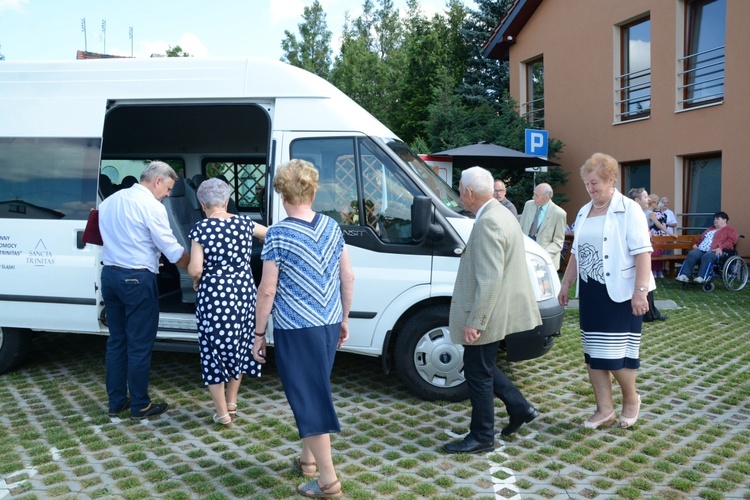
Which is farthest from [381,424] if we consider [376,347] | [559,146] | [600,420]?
[559,146]

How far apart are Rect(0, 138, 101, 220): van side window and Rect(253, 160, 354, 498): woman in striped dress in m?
3.02

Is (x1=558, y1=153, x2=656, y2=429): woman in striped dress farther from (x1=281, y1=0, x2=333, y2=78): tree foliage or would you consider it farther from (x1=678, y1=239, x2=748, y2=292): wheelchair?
(x1=281, y1=0, x2=333, y2=78): tree foliage

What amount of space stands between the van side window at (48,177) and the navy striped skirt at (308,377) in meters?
3.14

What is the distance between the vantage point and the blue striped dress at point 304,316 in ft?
11.8

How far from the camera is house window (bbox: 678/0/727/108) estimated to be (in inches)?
563

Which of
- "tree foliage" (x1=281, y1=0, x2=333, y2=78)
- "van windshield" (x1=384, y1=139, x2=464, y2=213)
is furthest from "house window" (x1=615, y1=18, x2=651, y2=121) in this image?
"tree foliage" (x1=281, y1=0, x2=333, y2=78)

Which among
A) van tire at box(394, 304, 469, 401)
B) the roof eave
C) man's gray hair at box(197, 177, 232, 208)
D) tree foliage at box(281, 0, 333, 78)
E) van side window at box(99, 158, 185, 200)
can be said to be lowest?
van tire at box(394, 304, 469, 401)

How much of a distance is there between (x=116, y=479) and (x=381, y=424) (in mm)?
1877

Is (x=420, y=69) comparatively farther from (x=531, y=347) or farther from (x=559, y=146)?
(x=531, y=347)

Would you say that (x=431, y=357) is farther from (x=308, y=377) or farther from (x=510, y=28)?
(x=510, y=28)

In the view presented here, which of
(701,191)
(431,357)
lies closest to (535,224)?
(431,357)

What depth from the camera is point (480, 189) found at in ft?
13.9

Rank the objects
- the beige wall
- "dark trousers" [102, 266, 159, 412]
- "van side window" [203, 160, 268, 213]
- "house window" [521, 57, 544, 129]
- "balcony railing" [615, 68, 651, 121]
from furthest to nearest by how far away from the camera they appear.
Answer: "house window" [521, 57, 544, 129] < "balcony railing" [615, 68, 651, 121] < the beige wall < "van side window" [203, 160, 268, 213] < "dark trousers" [102, 266, 159, 412]

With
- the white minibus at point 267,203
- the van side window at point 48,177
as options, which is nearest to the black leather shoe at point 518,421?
the white minibus at point 267,203
